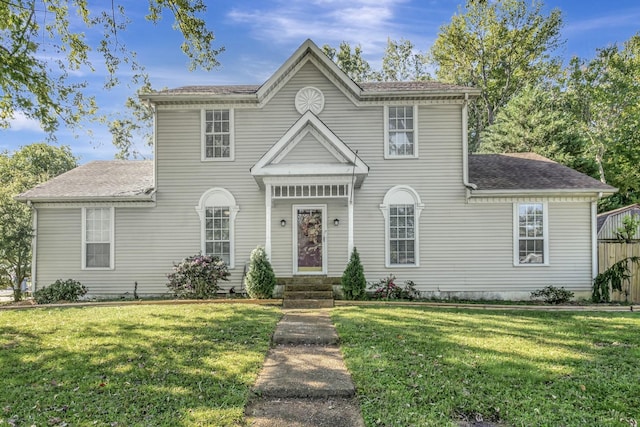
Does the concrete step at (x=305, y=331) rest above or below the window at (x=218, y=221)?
below

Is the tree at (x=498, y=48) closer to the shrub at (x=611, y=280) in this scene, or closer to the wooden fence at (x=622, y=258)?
the wooden fence at (x=622, y=258)

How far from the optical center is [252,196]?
12.0m

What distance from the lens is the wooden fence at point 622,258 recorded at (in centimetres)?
1133

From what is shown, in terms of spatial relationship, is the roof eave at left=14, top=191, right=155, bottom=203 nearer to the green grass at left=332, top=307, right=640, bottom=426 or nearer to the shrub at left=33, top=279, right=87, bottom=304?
the shrub at left=33, top=279, right=87, bottom=304

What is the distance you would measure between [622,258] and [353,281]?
8.41 m

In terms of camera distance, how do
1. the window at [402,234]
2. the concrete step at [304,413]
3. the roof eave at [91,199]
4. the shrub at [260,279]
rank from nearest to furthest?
the concrete step at [304,413]
the shrub at [260,279]
the roof eave at [91,199]
the window at [402,234]

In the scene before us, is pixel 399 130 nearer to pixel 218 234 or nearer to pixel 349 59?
pixel 218 234

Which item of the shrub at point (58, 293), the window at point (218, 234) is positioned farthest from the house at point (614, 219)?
the shrub at point (58, 293)

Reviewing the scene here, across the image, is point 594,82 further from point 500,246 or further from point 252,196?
point 252,196

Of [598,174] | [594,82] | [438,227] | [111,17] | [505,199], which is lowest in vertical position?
[438,227]

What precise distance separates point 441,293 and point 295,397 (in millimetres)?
8592

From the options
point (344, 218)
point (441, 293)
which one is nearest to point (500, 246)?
point (441, 293)

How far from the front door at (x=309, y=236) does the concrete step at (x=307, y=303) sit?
2.19 meters

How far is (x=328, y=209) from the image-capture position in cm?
1198
